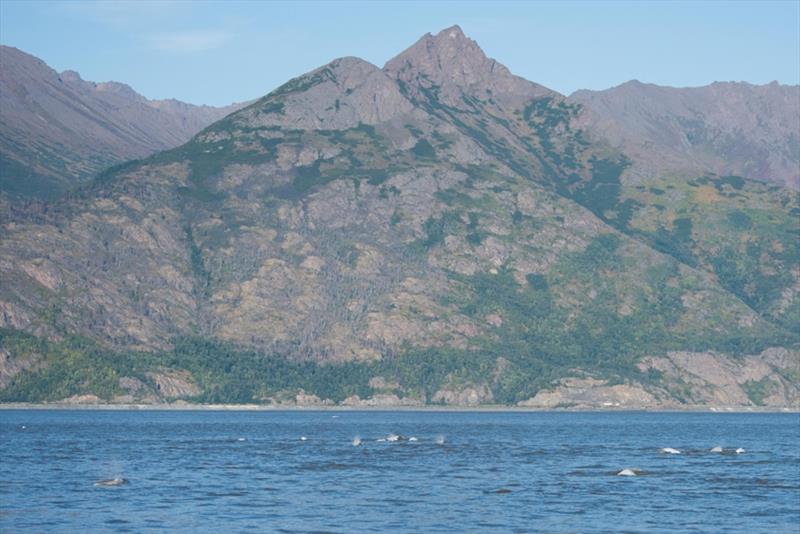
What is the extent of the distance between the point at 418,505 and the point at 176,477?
41.4 m

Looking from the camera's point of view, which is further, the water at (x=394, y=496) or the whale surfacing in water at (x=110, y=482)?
the whale surfacing in water at (x=110, y=482)

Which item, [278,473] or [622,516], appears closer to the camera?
[622,516]

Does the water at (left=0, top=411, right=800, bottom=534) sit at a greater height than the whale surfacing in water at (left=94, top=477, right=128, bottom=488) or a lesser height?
lesser

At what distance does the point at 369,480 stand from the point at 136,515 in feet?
145

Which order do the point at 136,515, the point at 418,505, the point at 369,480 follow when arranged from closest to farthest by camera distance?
the point at 136,515
the point at 418,505
the point at 369,480

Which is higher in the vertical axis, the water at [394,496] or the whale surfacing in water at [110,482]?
the whale surfacing in water at [110,482]

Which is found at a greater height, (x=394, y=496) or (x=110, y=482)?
(x=110, y=482)

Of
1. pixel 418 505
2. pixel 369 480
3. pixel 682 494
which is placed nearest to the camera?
pixel 418 505

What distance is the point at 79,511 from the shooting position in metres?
126

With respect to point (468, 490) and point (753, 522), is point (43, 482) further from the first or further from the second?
point (753, 522)

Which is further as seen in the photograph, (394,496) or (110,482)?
(110,482)

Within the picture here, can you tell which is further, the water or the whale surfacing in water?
the whale surfacing in water

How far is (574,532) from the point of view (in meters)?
115

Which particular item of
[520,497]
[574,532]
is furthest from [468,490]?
[574,532]
